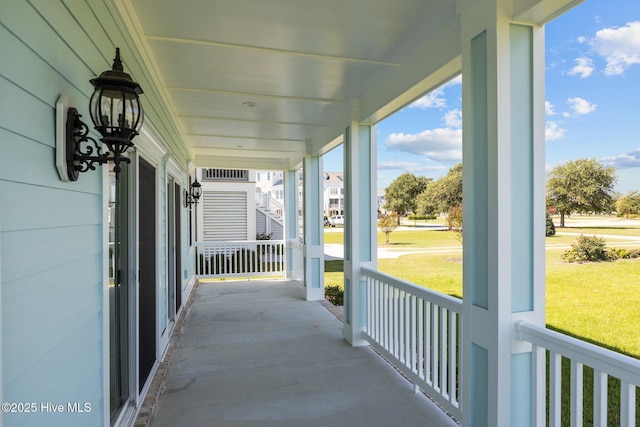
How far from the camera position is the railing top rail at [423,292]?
8.31 ft

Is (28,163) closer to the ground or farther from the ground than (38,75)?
closer to the ground

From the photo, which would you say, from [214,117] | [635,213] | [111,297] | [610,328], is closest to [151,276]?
[111,297]

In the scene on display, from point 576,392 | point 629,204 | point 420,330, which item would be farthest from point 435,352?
point 629,204

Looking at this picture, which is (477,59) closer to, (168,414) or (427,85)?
(427,85)

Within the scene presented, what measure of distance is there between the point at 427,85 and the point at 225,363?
3186 mm

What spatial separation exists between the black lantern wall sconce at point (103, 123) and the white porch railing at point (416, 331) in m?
2.11

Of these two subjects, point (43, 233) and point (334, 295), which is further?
point (334, 295)

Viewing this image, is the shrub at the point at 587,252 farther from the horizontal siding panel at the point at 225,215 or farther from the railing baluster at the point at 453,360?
the horizontal siding panel at the point at 225,215

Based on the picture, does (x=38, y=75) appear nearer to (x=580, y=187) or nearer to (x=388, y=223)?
(x=580, y=187)

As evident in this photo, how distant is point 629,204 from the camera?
1.87 m

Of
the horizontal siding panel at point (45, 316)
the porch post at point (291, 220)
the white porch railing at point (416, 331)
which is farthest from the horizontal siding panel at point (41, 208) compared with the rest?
the porch post at point (291, 220)

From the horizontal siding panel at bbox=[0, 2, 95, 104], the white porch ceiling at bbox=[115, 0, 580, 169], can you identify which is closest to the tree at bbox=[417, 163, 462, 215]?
the white porch ceiling at bbox=[115, 0, 580, 169]

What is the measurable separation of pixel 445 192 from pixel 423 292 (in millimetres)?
2267

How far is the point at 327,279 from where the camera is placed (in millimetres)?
9219
